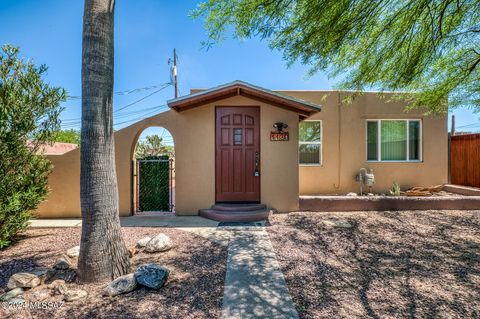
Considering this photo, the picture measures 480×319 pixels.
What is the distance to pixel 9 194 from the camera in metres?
4.21

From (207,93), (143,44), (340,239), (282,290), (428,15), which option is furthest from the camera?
(143,44)

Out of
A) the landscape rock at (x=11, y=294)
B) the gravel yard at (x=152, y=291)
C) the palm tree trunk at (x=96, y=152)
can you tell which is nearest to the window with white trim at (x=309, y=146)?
the gravel yard at (x=152, y=291)

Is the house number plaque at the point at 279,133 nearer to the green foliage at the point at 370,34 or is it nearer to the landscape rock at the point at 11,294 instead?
the green foliage at the point at 370,34

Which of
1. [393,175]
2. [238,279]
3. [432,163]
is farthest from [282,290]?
[432,163]

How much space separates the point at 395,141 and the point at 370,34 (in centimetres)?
587

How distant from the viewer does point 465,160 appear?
9.45 meters

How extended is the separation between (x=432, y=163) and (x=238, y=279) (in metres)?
9.30

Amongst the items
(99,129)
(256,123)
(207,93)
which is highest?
(207,93)

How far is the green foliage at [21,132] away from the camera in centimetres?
412

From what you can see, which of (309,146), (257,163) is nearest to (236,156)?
(257,163)

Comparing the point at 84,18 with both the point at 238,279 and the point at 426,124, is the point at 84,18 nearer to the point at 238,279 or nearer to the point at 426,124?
the point at 238,279

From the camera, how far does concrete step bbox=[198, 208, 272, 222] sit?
5.66 metres

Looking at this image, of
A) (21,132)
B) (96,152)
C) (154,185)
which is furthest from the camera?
(154,185)

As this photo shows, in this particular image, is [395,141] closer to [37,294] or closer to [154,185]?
[154,185]
